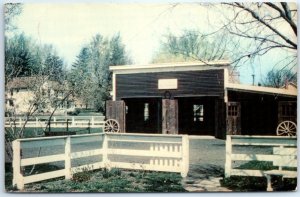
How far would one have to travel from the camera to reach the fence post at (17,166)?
17.6ft

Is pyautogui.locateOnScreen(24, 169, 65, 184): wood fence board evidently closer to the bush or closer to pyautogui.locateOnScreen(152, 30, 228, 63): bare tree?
the bush

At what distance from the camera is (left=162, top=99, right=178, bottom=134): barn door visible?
5.68 meters

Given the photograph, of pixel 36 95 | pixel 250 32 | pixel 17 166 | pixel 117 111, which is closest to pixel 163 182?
pixel 117 111

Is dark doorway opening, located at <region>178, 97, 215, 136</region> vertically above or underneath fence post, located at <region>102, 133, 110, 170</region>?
above

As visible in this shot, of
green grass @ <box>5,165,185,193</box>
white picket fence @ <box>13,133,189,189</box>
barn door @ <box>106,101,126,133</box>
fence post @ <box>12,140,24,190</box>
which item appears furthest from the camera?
barn door @ <box>106,101,126,133</box>

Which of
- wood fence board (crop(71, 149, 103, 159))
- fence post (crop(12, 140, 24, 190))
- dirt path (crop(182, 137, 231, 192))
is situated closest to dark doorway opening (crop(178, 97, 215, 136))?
dirt path (crop(182, 137, 231, 192))

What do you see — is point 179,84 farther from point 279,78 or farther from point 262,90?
point 279,78

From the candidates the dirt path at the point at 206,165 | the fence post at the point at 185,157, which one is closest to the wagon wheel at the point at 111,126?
the fence post at the point at 185,157

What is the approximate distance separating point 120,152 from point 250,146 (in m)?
1.60

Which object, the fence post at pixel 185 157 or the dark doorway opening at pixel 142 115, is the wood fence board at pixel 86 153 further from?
the fence post at pixel 185 157

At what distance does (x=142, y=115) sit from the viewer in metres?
5.68

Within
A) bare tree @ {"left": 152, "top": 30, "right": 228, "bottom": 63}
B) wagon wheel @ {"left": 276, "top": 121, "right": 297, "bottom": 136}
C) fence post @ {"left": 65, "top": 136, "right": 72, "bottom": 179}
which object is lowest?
fence post @ {"left": 65, "top": 136, "right": 72, "bottom": 179}

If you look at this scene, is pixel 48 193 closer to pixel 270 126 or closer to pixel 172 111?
pixel 172 111

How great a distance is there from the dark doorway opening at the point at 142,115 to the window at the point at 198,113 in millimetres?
438
